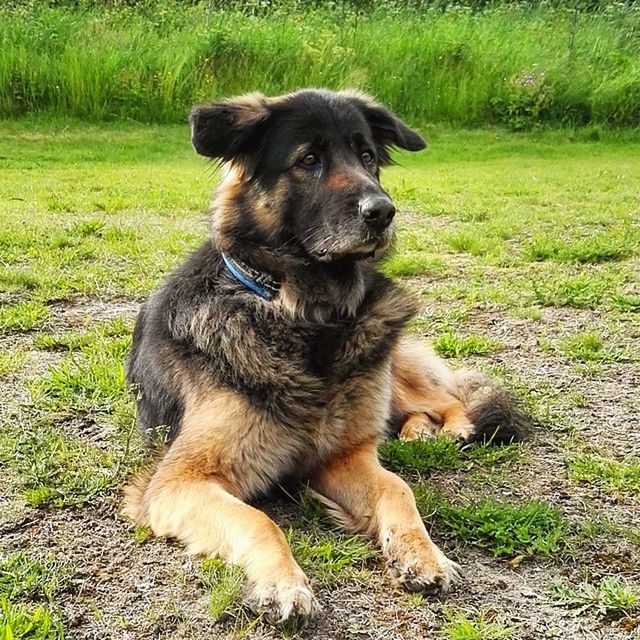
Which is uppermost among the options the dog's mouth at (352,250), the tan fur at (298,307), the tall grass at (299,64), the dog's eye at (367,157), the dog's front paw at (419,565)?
the dog's eye at (367,157)

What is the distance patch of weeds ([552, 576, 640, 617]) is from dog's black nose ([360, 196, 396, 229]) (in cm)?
156

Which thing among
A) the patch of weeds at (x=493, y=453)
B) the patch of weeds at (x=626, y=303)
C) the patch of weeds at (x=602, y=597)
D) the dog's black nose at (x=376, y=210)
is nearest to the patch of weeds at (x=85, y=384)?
the dog's black nose at (x=376, y=210)

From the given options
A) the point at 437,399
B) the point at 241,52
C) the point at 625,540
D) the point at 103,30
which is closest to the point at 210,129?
the point at 437,399

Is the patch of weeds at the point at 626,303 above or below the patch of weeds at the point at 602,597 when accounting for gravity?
below

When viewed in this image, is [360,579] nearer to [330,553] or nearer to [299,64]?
[330,553]

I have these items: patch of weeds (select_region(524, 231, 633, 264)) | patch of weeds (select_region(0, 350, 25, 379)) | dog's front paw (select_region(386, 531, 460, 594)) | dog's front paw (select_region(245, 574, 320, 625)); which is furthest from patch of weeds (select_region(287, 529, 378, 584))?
patch of weeds (select_region(524, 231, 633, 264))

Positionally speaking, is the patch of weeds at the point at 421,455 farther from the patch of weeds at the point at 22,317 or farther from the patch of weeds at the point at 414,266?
the patch of weeds at the point at 414,266

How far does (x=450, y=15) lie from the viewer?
17.1 meters

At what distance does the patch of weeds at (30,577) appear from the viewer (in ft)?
8.97

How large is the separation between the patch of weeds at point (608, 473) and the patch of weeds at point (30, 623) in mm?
2199

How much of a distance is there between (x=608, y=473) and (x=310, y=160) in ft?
6.14

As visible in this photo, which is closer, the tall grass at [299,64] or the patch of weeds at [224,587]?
the patch of weeds at [224,587]

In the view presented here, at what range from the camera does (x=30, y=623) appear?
2.53 m

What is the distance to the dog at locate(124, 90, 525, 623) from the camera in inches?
126
